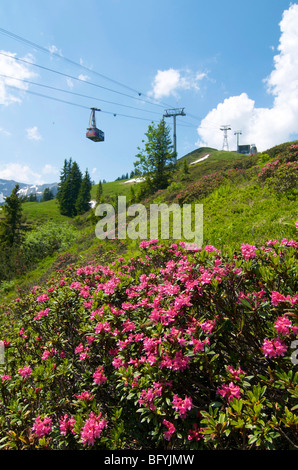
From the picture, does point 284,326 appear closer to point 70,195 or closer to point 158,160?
point 158,160

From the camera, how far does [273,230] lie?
633 cm

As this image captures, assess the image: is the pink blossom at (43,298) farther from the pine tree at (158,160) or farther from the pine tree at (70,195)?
the pine tree at (70,195)

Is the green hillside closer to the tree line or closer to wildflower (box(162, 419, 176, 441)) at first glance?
wildflower (box(162, 419, 176, 441))

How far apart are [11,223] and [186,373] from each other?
1179 inches

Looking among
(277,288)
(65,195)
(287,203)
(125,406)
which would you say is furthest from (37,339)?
(65,195)

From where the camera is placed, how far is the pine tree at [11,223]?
2603cm

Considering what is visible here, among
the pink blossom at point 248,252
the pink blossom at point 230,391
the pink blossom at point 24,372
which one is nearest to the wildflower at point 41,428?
the pink blossom at point 24,372

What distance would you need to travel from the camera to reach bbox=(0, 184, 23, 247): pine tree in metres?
26.0

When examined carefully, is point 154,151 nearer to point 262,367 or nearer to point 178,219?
point 178,219

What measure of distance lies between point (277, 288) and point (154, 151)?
26775 mm

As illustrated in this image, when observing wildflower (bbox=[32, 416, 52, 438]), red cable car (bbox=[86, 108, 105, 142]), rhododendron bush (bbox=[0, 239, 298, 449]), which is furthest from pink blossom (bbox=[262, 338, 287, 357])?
red cable car (bbox=[86, 108, 105, 142])

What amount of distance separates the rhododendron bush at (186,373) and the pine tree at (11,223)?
2587 cm

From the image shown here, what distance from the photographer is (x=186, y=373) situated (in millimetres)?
1963

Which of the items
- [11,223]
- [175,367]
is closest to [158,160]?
[11,223]
